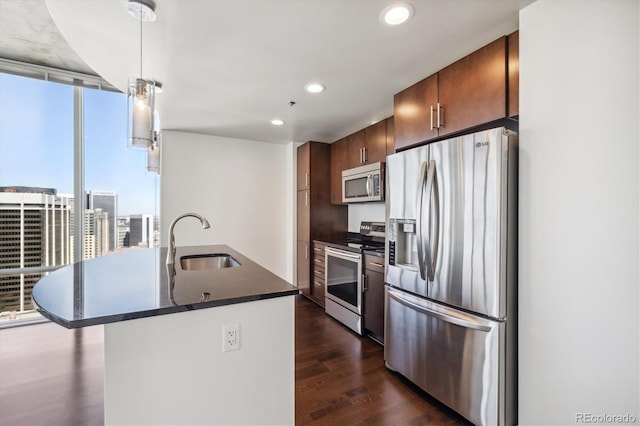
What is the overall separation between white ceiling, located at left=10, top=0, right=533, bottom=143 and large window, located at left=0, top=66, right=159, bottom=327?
1453 millimetres

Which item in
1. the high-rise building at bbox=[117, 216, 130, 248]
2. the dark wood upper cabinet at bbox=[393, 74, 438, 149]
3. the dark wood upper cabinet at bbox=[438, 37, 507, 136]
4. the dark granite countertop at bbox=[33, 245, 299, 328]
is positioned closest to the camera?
the dark granite countertop at bbox=[33, 245, 299, 328]

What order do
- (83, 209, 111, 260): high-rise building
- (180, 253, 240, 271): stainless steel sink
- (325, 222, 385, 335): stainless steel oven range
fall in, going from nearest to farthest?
(180, 253, 240, 271): stainless steel sink
(325, 222, 385, 335): stainless steel oven range
(83, 209, 111, 260): high-rise building

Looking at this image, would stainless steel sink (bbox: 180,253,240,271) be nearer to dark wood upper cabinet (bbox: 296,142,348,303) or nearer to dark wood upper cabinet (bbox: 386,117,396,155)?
dark wood upper cabinet (bbox: 296,142,348,303)

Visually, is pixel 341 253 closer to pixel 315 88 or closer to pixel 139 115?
pixel 315 88

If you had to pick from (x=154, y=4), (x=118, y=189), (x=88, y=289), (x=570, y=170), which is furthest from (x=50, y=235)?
(x=570, y=170)

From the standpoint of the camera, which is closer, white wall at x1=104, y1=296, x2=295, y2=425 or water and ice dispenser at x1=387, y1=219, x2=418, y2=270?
white wall at x1=104, y1=296, x2=295, y2=425

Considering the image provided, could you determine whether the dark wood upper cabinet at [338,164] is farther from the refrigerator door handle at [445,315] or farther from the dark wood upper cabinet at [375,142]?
the refrigerator door handle at [445,315]

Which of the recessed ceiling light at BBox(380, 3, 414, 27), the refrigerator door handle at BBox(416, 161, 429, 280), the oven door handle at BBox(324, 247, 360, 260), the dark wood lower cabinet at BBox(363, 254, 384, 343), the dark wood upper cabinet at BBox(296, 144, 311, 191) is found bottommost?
the dark wood lower cabinet at BBox(363, 254, 384, 343)

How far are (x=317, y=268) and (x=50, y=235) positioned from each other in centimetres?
331

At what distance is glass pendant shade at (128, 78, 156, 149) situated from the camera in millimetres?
1406

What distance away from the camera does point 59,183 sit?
3297 millimetres

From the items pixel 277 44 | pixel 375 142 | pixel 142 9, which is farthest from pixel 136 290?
pixel 375 142

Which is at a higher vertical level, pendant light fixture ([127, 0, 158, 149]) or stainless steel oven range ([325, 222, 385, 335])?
pendant light fixture ([127, 0, 158, 149])

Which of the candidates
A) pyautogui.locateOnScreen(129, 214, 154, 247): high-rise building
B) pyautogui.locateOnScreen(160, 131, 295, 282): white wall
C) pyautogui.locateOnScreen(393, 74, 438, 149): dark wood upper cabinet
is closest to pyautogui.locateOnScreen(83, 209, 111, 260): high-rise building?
pyautogui.locateOnScreen(129, 214, 154, 247): high-rise building
